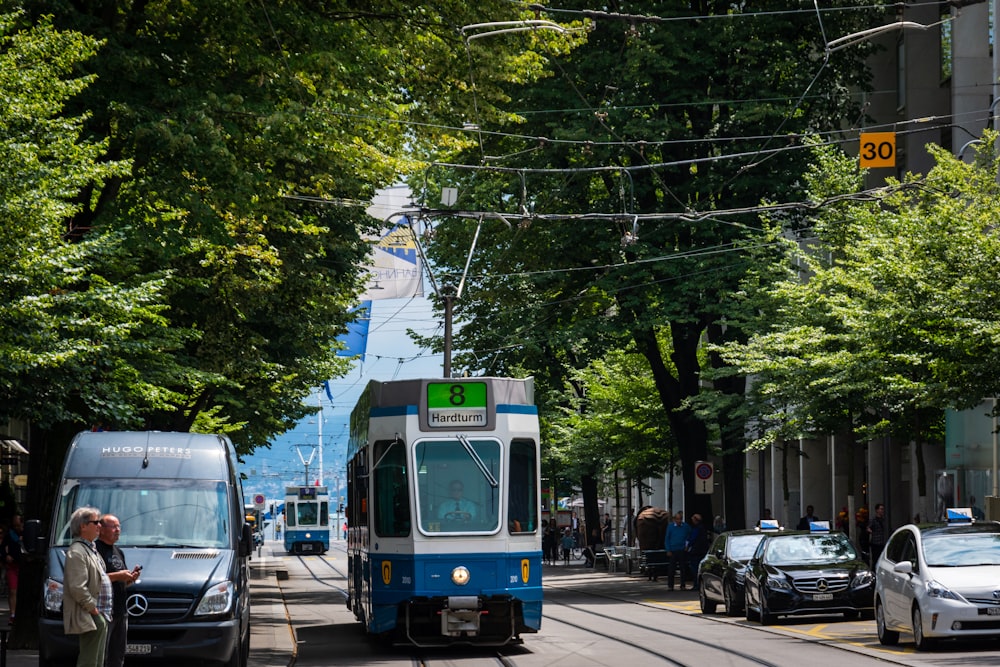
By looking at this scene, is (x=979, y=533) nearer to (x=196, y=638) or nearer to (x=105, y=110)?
(x=196, y=638)

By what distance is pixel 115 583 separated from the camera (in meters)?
12.5

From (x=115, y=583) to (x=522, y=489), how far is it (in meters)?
7.92

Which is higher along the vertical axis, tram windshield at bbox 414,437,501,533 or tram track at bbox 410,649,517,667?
tram windshield at bbox 414,437,501,533

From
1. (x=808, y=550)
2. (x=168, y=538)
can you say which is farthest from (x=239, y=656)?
(x=808, y=550)

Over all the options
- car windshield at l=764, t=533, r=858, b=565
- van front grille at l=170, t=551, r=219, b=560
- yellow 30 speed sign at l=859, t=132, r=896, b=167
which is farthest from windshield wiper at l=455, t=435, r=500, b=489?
yellow 30 speed sign at l=859, t=132, r=896, b=167

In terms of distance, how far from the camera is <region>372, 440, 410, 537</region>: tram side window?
19578 mm

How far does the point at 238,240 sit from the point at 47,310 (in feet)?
32.7

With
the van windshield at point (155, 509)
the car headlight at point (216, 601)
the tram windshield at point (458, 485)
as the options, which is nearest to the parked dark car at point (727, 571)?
the tram windshield at point (458, 485)

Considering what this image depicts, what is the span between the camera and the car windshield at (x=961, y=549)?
19.1 m

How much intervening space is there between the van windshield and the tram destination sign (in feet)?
12.2

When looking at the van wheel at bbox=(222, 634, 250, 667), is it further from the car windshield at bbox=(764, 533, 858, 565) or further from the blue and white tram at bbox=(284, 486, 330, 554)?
the blue and white tram at bbox=(284, 486, 330, 554)

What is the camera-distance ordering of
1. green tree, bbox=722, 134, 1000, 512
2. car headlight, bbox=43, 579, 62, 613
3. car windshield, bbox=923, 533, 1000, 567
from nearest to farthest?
1. car headlight, bbox=43, 579, 62, 613
2. car windshield, bbox=923, 533, 1000, 567
3. green tree, bbox=722, 134, 1000, 512

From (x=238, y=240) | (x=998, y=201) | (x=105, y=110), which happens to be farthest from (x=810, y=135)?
(x=105, y=110)

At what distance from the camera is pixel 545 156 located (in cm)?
3525
